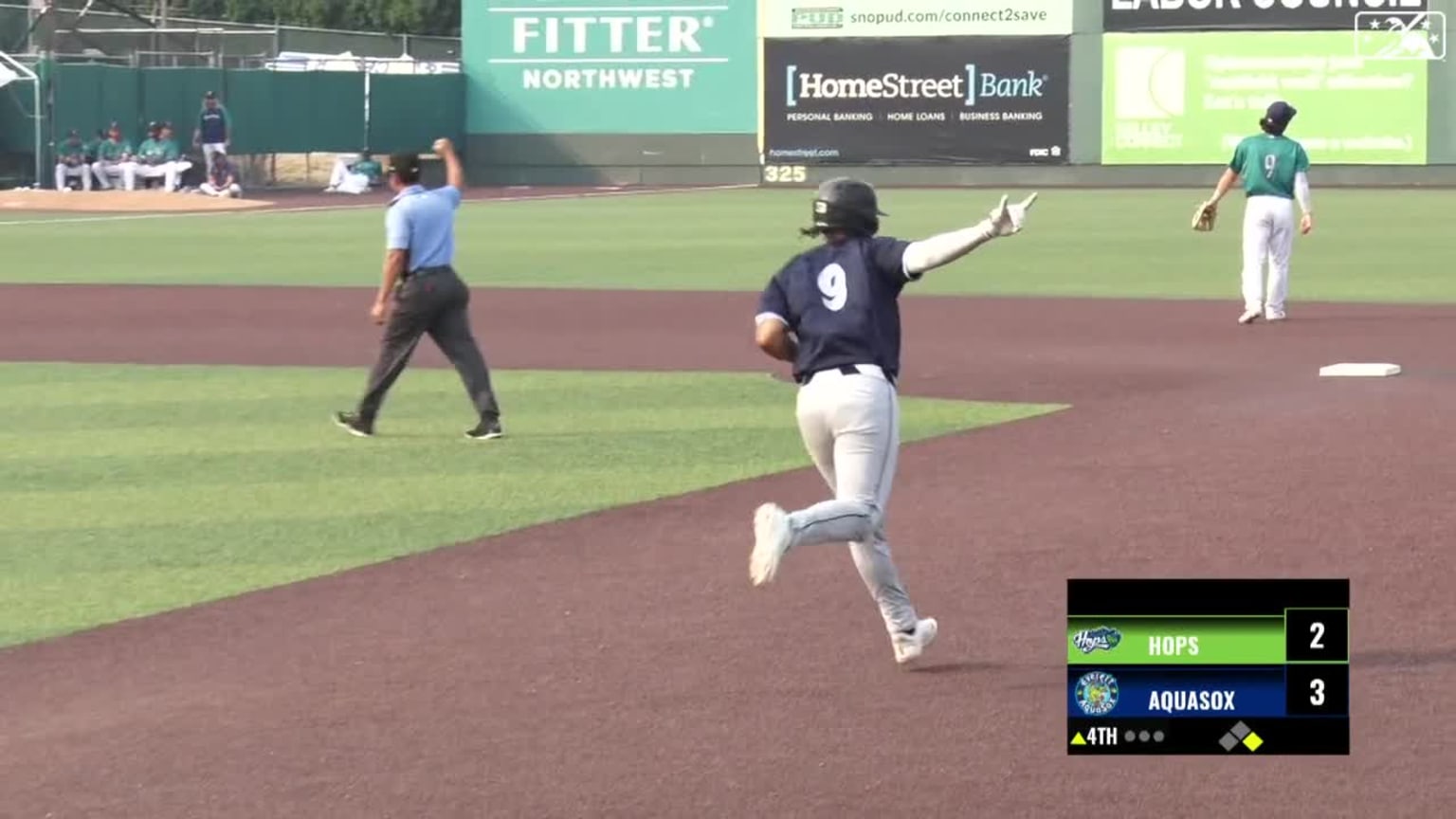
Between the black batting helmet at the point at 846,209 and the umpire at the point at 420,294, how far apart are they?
6763mm

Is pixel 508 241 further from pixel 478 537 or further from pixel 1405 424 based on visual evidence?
pixel 478 537

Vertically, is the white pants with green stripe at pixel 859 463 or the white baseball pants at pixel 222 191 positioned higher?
the white baseball pants at pixel 222 191

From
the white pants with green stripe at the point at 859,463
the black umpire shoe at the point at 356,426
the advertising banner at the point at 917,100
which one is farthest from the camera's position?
the advertising banner at the point at 917,100

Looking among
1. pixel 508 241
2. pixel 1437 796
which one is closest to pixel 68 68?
pixel 508 241

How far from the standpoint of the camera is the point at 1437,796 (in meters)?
7.57

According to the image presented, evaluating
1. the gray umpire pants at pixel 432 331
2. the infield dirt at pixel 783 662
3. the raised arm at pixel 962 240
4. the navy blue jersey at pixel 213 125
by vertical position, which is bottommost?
the infield dirt at pixel 783 662

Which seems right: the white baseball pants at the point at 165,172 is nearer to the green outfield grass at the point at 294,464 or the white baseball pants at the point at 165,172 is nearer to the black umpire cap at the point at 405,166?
the green outfield grass at the point at 294,464

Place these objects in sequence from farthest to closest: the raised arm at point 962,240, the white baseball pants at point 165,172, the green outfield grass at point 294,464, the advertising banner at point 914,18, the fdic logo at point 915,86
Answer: the fdic logo at point 915,86, the advertising banner at point 914,18, the white baseball pants at point 165,172, the green outfield grass at point 294,464, the raised arm at point 962,240

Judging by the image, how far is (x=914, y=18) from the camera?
2397 inches

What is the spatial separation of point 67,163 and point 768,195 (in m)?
14.3

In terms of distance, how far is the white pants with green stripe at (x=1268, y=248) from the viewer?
76.2 feet

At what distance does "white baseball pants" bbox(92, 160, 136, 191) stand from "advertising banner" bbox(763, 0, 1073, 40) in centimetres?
1604
